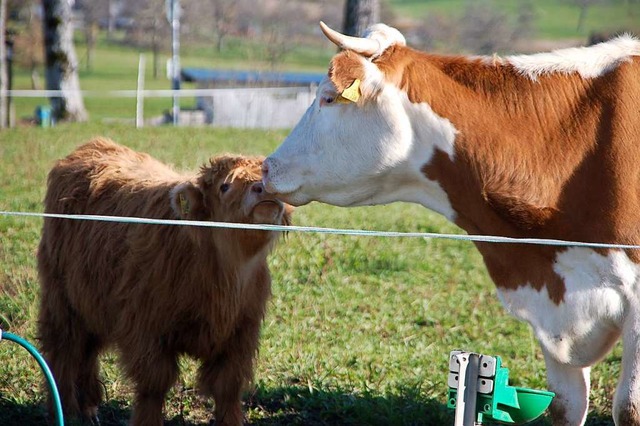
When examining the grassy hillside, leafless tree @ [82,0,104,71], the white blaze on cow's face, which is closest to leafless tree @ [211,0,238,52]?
the grassy hillside

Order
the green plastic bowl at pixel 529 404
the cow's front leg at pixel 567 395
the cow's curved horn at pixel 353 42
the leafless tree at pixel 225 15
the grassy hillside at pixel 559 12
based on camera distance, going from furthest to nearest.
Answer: the leafless tree at pixel 225 15 → the grassy hillside at pixel 559 12 → the cow's front leg at pixel 567 395 → the cow's curved horn at pixel 353 42 → the green plastic bowl at pixel 529 404

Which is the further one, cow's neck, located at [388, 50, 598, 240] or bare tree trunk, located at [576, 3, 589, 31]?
bare tree trunk, located at [576, 3, 589, 31]

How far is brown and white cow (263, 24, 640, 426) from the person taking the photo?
11.4ft

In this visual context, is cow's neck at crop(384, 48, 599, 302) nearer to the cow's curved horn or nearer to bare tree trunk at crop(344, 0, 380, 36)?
the cow's curved horn

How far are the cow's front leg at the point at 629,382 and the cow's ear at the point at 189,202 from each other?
2056mm

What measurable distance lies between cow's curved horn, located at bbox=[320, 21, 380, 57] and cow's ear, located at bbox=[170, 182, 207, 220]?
115 cm

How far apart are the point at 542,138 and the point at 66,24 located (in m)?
14.9

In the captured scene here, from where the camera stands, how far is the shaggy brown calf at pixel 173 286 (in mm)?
4227

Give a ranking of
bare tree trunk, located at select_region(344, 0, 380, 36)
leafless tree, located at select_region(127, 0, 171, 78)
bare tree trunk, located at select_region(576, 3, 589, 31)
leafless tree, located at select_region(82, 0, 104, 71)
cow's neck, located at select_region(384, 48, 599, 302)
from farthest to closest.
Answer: leafless tree, located at select_region(82, 0, 104, 71) < leafless tree, located at select_region(127, 0, 171, 78) < bare tree trunk, located at select_region(576, 3, 589, 31) < bare tree trunk, located at select_region(344, 0, 380, 36) < cow's neck, located at select_region(384, 48, 599, 302)

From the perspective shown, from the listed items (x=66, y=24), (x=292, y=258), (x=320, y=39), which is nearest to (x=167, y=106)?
(x=320, y=39)

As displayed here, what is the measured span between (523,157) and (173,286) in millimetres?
1818

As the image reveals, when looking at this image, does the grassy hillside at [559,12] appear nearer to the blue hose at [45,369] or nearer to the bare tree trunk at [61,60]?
the blue hose at [45,369]

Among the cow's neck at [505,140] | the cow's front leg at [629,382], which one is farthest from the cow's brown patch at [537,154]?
the cow's front leg at [629,382]

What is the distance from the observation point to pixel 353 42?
138 inches
